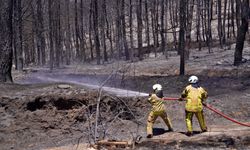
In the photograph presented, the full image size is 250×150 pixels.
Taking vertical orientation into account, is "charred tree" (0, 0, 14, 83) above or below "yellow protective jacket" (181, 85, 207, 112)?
above

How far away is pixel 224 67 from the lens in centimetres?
2484

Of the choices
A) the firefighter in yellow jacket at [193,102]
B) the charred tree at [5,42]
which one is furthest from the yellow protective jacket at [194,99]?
the charred tree at [5,42]

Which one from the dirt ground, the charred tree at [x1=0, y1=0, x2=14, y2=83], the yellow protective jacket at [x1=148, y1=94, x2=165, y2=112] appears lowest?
the dirt ground

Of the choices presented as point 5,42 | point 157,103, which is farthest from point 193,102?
point 5,42

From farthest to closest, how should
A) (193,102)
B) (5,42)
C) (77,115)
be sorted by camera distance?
(5,42) → (77,115) → (193,102)

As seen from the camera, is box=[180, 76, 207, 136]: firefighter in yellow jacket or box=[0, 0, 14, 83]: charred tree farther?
box=[0, 0, 14, 83]: charred tree

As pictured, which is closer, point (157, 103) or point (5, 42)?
point (157, 103)

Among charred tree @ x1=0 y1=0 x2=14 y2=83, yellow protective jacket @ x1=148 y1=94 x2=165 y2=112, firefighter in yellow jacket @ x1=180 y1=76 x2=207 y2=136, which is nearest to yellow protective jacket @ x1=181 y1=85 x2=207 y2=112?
firefighter in yellow jacket @ x1=180 y1=76 x2=207 y2=136

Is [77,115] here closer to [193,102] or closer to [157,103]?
[157,103]

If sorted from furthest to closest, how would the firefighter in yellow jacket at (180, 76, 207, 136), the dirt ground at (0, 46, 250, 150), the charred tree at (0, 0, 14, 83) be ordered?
the charred tree at (0, 0, 14, 83) < the dirt ground at (0, 46, 250, 150) < the firefighter in yellow jacket at (180, 76, 207, 136)

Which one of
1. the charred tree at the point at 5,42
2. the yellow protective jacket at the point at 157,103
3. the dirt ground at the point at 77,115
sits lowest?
the dirt ground at the point at 77,115

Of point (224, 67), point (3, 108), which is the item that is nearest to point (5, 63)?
point (3, 108)

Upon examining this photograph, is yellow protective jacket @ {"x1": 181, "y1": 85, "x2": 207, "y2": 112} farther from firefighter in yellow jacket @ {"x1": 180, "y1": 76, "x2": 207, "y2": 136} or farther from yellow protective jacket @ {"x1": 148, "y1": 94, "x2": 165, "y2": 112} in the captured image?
yellow protective jacket @ {"x1": 148, "y1": 94, "x2": 165, "y2": 112}

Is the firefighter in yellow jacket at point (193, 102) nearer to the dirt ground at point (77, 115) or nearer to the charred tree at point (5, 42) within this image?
the dirt ground at point (77, 115)
